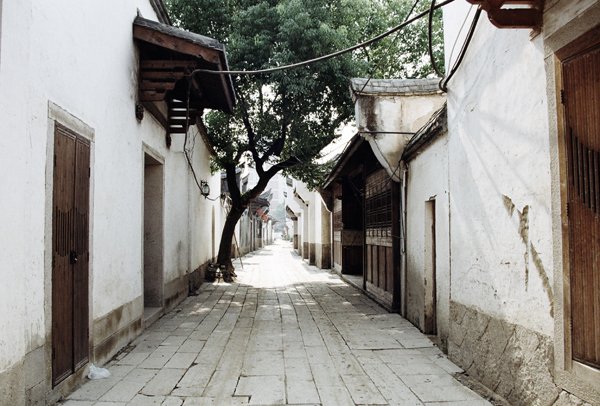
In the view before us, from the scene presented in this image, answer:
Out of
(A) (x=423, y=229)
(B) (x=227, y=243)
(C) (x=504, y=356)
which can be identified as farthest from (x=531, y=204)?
(B) (x=227, y=243)

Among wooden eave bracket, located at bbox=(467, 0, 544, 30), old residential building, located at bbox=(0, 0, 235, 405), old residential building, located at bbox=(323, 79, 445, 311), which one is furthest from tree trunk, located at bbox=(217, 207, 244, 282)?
wooden eave bracket, located at bbox=(467, 0, 544, 30)

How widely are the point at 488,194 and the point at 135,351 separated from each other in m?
4.08

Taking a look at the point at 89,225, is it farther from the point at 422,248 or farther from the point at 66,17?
the point at 422,248

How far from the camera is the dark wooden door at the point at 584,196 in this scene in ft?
8.88

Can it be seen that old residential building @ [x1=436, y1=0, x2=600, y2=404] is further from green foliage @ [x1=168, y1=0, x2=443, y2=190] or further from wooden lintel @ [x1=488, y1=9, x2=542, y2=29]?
green foliage @ [x1=168, y1=0, x2=443, y2=190]

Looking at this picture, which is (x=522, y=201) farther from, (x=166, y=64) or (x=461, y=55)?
(x=166, y=64)

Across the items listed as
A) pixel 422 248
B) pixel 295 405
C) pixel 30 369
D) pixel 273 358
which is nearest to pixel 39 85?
pixel 30 369

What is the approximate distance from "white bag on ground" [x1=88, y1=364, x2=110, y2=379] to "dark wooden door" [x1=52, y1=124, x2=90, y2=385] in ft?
0.53

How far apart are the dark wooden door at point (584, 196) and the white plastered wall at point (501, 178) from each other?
0.26 metres

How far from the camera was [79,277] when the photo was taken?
427 cm

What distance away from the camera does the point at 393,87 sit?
7.36 metres

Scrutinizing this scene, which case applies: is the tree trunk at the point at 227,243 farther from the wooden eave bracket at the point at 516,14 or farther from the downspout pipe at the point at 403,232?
the wooden eave bracket at the point at 516,14

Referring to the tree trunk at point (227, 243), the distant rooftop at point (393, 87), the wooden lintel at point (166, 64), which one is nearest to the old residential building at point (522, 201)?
the distant rooftop at point (393, 87)

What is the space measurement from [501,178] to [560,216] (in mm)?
961
